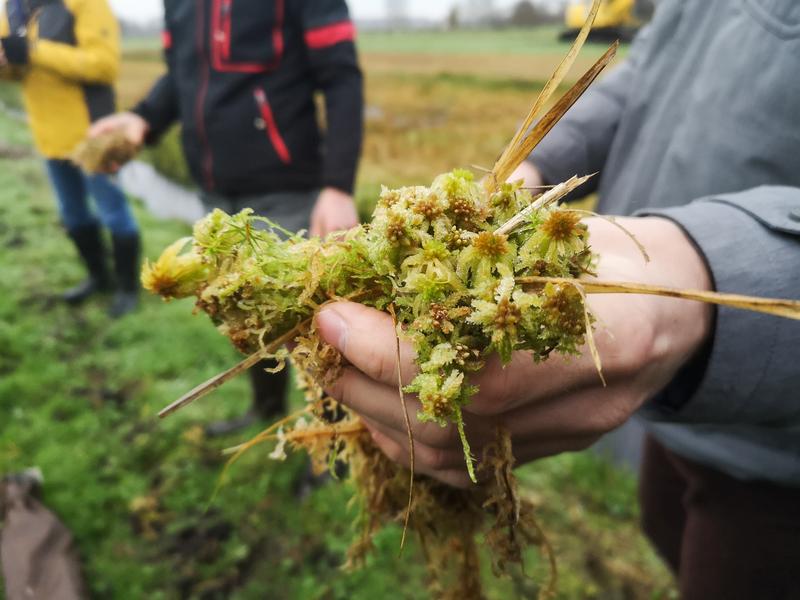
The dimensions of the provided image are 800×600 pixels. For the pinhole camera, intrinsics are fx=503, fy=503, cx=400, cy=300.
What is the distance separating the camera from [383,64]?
901cm

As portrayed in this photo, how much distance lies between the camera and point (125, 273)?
5258 mm

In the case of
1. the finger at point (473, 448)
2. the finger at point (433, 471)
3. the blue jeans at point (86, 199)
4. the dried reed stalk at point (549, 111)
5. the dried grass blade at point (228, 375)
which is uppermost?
the dried reed stalk at point (549, 111)

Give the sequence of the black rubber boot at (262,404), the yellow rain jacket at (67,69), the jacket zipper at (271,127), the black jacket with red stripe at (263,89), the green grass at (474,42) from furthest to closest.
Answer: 1. the green grass at (474,42)
2. the yellow rain jacket at (67,69)
3. the black rubber boot at (262,404)
4. the jacket zipper at (271,127)
5. the black jacket with red stripe at (263,89)

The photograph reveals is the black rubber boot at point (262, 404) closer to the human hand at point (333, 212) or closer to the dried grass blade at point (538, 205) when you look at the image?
the human hand at point (333, 212)

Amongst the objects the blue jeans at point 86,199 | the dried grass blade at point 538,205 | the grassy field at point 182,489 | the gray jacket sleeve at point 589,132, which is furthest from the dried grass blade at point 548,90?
the blue jeans at point 86,199

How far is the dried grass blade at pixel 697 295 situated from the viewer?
27.6 inches

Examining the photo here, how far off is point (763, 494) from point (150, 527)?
3093mm

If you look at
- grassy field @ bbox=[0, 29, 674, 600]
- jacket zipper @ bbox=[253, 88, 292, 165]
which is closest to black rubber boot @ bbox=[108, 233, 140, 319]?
grassy field @ bbox=[0, 29, 674, 600]

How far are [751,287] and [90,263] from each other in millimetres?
5996

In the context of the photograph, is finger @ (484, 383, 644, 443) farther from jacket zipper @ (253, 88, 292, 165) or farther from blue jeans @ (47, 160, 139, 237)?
blue jeans @ (47, 160, 139, 237)

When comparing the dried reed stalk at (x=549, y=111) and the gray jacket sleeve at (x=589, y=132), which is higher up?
the dried reed stalk at (x=549, y=111)

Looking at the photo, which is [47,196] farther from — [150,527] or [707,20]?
[707,20]

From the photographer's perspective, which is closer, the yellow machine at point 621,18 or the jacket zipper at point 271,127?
the jacket zipper at point 271,127

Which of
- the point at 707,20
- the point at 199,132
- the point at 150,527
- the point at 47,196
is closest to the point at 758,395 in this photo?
the point at 707,20
